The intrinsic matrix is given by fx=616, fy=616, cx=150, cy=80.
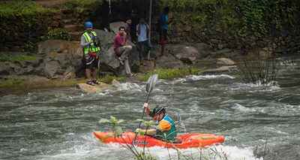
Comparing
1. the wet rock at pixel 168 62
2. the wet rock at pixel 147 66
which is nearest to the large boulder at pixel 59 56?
the wet rock at pixel 147 66

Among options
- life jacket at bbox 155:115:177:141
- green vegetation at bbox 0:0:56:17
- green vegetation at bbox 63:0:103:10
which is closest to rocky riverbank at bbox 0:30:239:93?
green vegetation at bbox 0:0:56:17

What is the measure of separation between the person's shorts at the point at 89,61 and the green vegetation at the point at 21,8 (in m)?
4.24

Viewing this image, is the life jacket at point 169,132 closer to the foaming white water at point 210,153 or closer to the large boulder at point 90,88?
the foaming white water at point 210,153

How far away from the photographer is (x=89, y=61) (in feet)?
55.4

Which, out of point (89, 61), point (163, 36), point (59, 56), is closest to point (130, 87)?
point (89, 61)

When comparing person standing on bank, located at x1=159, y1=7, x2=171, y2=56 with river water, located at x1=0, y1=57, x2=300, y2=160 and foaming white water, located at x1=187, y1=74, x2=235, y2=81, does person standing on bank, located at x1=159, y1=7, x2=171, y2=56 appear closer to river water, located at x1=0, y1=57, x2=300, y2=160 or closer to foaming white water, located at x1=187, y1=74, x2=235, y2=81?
foaming white water, located at x1=187, y1=74, x2=235, y2=81

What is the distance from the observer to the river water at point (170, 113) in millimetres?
10438

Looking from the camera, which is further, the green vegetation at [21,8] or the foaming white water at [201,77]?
the green vegetation at [21,8]

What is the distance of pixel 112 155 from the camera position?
33.5 ft

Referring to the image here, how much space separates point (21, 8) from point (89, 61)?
486cm

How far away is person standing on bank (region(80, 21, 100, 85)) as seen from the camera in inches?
649

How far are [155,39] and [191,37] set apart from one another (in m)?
1.44

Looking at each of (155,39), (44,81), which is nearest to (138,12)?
(155,39)

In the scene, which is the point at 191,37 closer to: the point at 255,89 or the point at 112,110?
the point at 255,89
